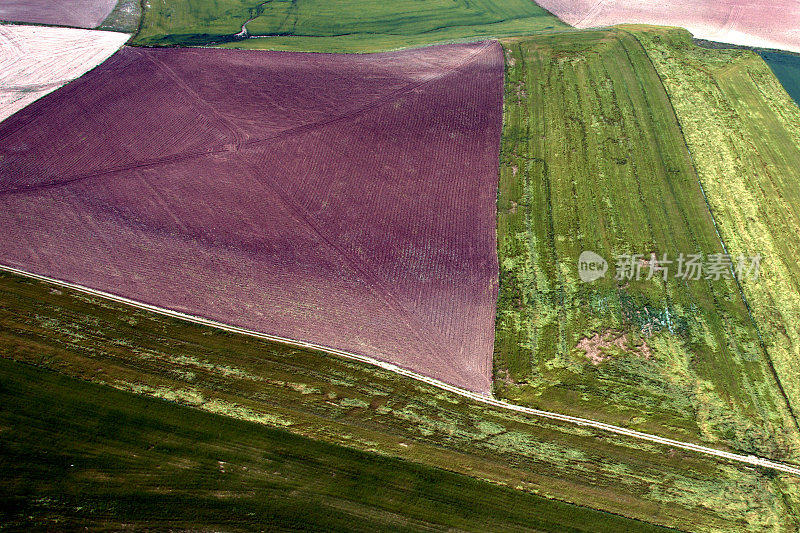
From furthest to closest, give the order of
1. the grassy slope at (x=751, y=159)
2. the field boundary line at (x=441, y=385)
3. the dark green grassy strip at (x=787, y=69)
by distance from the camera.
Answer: the dark green grassy strip at (x=787, y=69) < the grassy slope at (x=751, y=159) < the field boundary line at (x=441, y=385)

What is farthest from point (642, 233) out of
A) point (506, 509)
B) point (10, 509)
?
point (10, 509)

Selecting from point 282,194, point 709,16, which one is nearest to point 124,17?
point 282,194

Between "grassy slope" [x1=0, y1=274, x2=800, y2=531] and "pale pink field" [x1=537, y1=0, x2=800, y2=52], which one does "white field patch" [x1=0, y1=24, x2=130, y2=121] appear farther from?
"pale pink field" [x1=537, y1=0, x2=800, y2=52]

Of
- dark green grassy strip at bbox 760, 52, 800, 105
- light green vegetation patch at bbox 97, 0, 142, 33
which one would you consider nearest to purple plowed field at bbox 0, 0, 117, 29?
light green vegetation patch at bbox 97, 0, 142, 33

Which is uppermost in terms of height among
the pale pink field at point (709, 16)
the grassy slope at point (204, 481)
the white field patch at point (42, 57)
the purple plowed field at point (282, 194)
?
the pale pink field at point (709, 16)

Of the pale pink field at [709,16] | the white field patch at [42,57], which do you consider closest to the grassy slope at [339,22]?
the pale pink field at [709,16]

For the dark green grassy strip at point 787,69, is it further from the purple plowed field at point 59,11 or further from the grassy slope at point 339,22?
the purple plowed field at point 59,11

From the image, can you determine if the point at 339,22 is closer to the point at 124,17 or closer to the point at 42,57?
the point at 124,17
